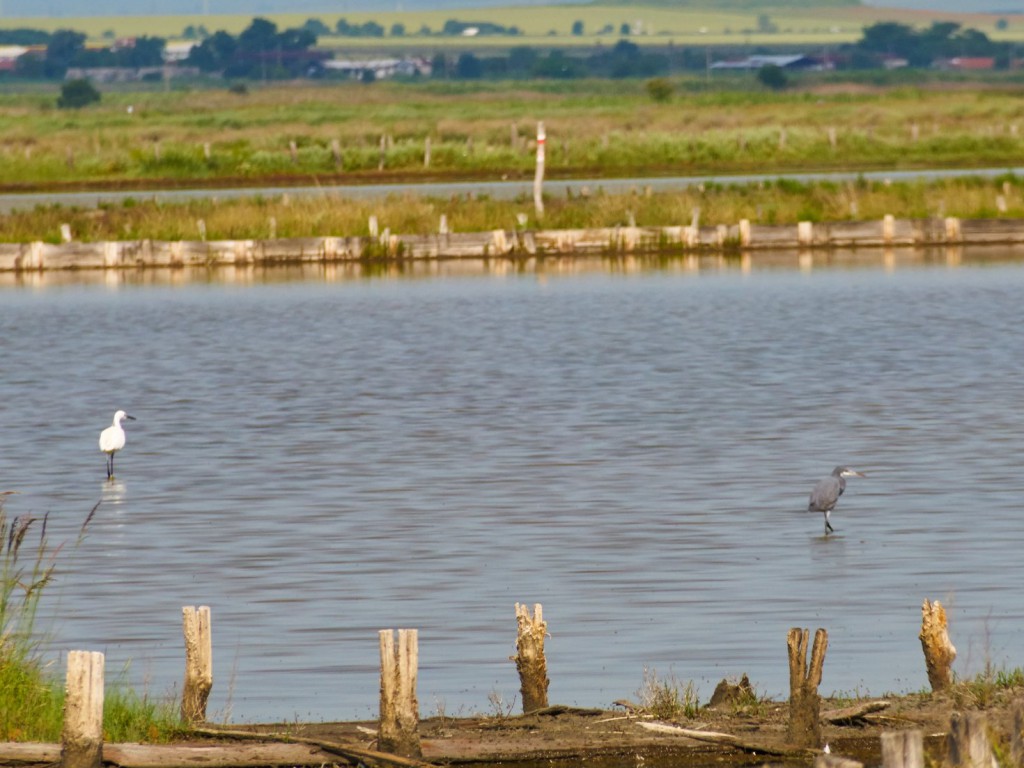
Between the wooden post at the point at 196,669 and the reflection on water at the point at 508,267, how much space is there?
34162 mm

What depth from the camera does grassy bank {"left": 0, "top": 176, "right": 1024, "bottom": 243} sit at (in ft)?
155

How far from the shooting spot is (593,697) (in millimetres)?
11031

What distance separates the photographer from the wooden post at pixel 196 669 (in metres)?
9.92

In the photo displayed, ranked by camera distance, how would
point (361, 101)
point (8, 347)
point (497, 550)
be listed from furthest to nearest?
point (361, 101) → point (8, 347) → point (497, 550)

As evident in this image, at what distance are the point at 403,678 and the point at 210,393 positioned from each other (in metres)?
18.6

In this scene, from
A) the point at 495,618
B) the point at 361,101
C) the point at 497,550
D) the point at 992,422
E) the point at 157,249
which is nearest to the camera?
the point at 495,618

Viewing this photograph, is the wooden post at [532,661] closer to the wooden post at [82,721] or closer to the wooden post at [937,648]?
the wooden post at [937,648]

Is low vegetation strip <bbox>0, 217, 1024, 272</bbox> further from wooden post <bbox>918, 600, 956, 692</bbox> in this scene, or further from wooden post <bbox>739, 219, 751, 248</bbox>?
wooden post <bbox>918, 600, 956, 692</bbox>

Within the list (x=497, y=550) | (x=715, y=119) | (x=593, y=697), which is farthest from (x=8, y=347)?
(x=715, y=119)

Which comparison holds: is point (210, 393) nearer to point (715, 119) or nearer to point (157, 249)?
point (157, 249)

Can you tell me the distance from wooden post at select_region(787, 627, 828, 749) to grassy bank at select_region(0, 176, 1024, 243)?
37342 millimetres

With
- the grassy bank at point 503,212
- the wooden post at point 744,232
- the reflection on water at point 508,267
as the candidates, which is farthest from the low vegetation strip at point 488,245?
the grassy bank at point 503,212

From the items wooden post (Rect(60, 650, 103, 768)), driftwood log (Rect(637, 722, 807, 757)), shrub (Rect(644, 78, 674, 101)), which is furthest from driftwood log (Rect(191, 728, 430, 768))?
shrub (Rect(644, 78, 674, 101))

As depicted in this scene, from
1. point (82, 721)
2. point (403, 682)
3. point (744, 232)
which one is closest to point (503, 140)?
point (744, 232)
